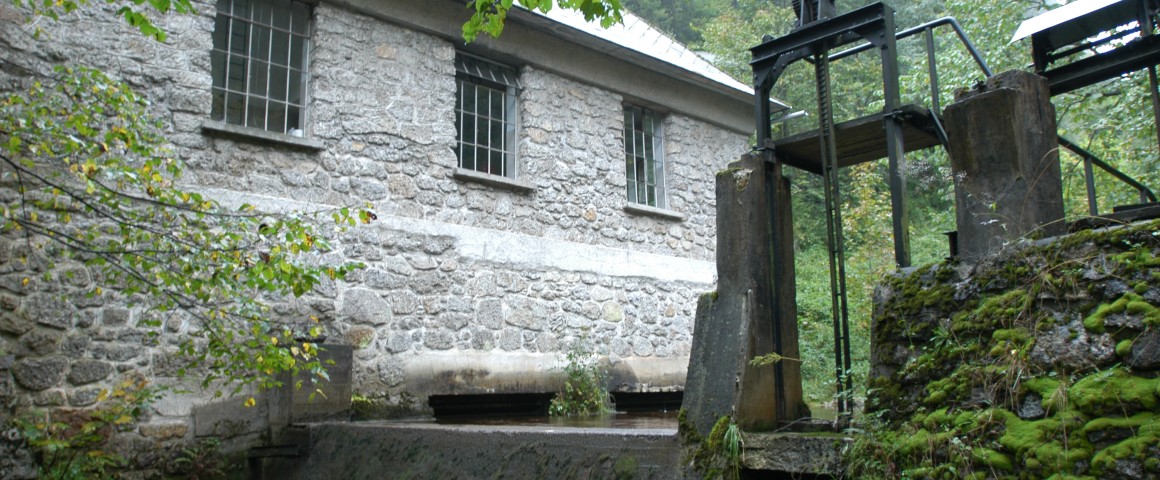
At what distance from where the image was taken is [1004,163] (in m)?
3.11

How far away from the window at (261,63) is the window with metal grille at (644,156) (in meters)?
3.73

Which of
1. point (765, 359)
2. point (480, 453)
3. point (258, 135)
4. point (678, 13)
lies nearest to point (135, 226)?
point (258, 135)

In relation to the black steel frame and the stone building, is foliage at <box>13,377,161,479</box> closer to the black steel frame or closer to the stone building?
the stone building

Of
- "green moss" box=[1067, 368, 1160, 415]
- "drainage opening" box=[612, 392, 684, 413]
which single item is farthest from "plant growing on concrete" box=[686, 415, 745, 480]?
"drainage opening" box=[612, 392, 684, 413]

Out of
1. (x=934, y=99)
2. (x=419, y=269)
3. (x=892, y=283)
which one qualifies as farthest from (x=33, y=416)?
(x=934, y=99)

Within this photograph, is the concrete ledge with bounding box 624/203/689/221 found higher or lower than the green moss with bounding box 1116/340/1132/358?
higher

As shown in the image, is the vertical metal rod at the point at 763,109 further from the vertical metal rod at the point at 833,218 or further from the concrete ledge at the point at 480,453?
the concrete ledge at the point at 480,453

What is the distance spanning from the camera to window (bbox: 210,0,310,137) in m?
6.96

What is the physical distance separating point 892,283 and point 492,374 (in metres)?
4.99

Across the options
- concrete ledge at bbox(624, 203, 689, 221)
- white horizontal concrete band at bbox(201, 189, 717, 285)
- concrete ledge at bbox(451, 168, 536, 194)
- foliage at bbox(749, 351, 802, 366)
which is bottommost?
foliage at bbox(749, 351, 802, 366)

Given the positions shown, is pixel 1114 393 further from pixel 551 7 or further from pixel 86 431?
pixel 86 431

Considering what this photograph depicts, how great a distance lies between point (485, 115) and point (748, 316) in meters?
5.29

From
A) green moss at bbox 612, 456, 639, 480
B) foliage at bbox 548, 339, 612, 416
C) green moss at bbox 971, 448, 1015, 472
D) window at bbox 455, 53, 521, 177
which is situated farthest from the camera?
window at bbox 455, 53, 521, 177

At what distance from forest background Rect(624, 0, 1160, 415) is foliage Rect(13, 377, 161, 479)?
451 cm
